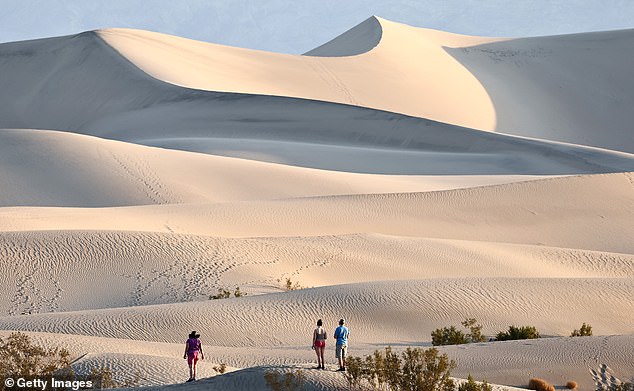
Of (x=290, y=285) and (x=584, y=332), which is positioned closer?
(x=584, y=332)

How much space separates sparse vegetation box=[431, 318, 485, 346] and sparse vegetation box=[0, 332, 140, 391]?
5.45m

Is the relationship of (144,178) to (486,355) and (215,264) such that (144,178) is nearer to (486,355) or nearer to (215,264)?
(215,264)

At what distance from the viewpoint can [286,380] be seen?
33.6ft

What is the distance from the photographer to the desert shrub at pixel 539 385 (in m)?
13.4

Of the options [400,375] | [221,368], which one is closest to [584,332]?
[221,368]

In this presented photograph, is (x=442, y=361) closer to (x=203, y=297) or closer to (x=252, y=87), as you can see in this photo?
(x=203, y=297)

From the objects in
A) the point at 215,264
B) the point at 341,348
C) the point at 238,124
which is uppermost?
the point at 238,124

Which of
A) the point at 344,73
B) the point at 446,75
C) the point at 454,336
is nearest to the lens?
the point at 454,336

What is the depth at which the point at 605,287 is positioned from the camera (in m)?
19.8

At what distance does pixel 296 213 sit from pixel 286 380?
16828 millimetres

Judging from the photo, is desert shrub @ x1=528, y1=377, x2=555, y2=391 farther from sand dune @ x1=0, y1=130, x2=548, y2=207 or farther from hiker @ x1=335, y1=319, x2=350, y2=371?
sand dune @ x1=0, y1=130, x2=548, y2=207

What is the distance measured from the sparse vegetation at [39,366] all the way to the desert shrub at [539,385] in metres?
4.75

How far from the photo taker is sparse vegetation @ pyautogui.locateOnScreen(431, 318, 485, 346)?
16.0m

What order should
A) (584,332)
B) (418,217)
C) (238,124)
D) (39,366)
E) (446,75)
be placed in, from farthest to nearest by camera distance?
(446,75) → (238,124) → (418,217) → (584,332) → (39,366)
